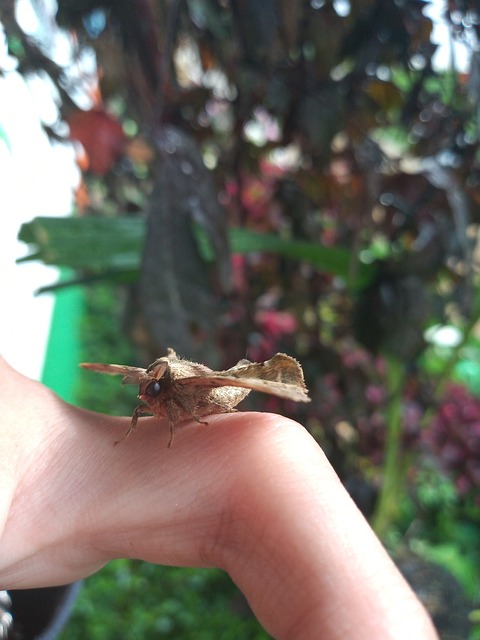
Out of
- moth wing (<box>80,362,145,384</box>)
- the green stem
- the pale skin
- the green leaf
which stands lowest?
the green stem

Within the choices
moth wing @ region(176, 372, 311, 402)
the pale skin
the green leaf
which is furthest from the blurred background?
moth wing @ region(176, 372, 311, 402)

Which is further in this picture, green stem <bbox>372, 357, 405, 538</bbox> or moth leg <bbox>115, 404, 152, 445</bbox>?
green stem <bbox>372, 357, 405, 538</bbox>

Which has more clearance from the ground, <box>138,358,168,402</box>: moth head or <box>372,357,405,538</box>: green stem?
<box>138,358,168,402</box>: moth head

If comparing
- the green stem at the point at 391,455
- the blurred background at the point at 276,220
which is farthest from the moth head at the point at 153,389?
the green stem at the point at 391,455

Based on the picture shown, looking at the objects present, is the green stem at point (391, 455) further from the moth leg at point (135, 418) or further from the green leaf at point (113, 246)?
the moth leg at point (135, 418)

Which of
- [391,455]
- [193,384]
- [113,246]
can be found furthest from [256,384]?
[391,455]

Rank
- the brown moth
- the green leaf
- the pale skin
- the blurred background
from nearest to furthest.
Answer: the pale skin < the brown moth < the blurred background < the green leaf

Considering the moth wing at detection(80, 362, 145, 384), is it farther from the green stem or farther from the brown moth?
the green stem
